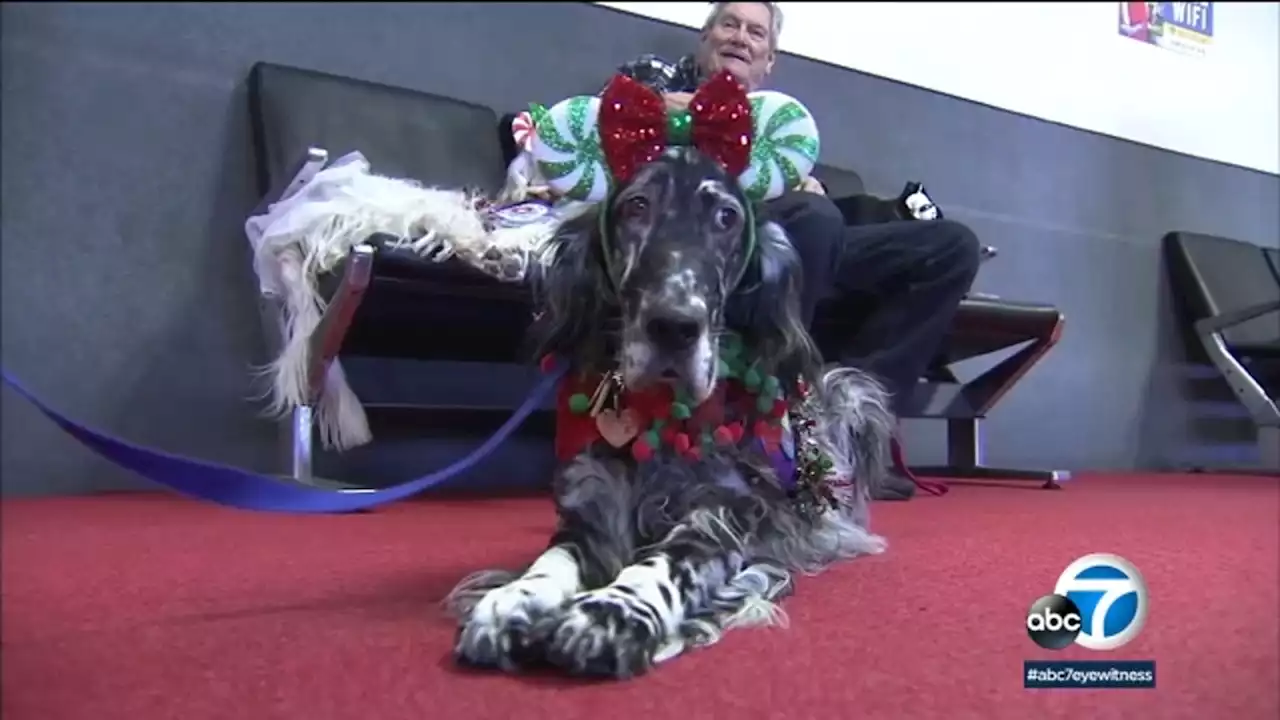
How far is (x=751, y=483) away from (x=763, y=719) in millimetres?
544

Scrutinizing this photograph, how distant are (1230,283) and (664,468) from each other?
70 centimetres

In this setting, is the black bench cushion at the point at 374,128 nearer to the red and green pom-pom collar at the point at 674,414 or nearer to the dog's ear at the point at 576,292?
the dog's ear at the point at 576,292

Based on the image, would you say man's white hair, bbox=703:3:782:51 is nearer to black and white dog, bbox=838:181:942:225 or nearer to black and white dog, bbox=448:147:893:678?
black and white dog, bbox=448:147:893:678

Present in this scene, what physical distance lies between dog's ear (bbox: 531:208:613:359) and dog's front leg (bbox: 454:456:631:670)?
0.15 m

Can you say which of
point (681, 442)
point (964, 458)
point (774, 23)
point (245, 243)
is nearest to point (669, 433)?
point (681, 442)

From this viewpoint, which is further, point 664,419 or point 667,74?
point 667,74

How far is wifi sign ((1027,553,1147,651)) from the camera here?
2.74 feet

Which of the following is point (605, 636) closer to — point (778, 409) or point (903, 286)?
point (778, 409)

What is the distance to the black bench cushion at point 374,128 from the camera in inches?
89.7

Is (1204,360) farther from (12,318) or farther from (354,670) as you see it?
(12,318)

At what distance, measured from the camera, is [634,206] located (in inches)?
47.0

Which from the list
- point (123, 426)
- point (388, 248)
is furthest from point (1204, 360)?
point (123, 426)

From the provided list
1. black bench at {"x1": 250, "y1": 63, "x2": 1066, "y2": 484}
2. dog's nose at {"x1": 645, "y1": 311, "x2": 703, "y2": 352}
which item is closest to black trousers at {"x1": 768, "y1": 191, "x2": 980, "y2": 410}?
black bench at {"x1": 250, "y1": 63, "x2": 1066, "y2": 484}

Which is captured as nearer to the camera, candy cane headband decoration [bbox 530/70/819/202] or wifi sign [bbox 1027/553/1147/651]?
wifi sign [bbox 1027/553/1147/651]
